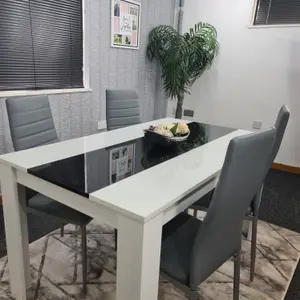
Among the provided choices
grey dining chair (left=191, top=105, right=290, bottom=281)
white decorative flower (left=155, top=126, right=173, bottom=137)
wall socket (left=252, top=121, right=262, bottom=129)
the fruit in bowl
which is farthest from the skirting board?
white decorative flower (left=155, top=126, right=173, bottom=137)

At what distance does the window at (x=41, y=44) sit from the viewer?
2.45 meters

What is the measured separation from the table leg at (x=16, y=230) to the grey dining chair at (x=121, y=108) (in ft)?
3.91

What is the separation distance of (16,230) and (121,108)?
142 cm

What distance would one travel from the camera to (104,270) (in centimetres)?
180

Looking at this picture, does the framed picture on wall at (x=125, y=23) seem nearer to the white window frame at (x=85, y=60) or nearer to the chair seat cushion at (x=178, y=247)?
the white window frame at (x=85, y=60)

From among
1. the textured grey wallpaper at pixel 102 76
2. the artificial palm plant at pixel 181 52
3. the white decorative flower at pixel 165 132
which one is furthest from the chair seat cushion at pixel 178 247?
the artificial palm plant at pixel 181 52

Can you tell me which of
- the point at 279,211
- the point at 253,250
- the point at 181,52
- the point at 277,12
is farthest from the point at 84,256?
the point at 277,12

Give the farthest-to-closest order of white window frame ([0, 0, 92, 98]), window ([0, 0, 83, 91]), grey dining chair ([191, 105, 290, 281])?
white window frame ([0, 0, 92, 98]) < window ([0, 0, 83, 91]) < grey dining chair ([191, 105, 290, 281])

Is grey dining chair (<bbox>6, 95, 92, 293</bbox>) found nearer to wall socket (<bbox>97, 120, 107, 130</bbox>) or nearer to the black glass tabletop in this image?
the black glass tabletop

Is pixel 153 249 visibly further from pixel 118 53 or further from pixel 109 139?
pixel 118 53

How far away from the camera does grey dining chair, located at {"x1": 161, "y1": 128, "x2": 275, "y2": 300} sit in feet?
3.24

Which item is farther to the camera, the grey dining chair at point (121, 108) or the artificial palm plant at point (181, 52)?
the artificial palm plant at point (181, 52)

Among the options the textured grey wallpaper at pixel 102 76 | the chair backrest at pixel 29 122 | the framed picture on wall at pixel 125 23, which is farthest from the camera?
the framed picture on wall at pixel 125 23

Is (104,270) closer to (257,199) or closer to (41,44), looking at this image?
(257,199)
